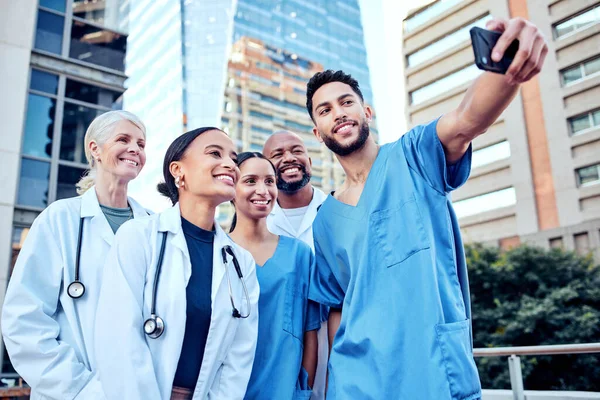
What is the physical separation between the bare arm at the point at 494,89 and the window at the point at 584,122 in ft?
90.3

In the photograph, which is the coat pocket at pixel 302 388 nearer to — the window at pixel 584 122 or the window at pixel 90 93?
the window at pixel 90 93

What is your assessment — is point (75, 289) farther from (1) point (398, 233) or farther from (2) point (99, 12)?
(2) point (99, 12)

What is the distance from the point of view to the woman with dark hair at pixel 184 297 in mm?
1579

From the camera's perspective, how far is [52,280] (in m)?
1.85

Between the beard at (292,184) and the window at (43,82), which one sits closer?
the beard at (292,184)

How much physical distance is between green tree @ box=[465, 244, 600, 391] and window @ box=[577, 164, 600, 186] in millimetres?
8176

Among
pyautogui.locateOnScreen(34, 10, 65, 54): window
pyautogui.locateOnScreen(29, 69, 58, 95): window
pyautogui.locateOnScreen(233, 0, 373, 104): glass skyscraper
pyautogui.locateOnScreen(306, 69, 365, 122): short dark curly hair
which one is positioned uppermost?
pyautogui.locateOnScreen(233, 0, 373, 104): glass skyscraper

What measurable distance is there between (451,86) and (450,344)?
106 ft

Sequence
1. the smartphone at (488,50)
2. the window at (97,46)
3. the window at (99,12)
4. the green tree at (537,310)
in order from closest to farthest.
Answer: the smartphone at (488,50) → the window at (97,46) → the window at (99,12) → the green tree at (537,310)

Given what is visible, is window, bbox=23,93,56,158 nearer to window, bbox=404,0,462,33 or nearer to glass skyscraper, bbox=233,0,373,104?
window, bbox=404,0,462,33

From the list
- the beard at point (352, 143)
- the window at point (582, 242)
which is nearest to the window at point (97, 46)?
the beard at point (352, 143)

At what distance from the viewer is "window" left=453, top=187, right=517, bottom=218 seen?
94.0 ft

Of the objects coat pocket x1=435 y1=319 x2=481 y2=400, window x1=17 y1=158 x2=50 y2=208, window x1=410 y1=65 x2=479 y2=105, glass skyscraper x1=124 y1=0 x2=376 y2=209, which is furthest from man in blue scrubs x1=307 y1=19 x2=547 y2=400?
glass skyscraper x1=124 y1=0 x2=376 y2=209

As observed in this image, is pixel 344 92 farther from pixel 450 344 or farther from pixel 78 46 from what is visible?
pixel 78 46
